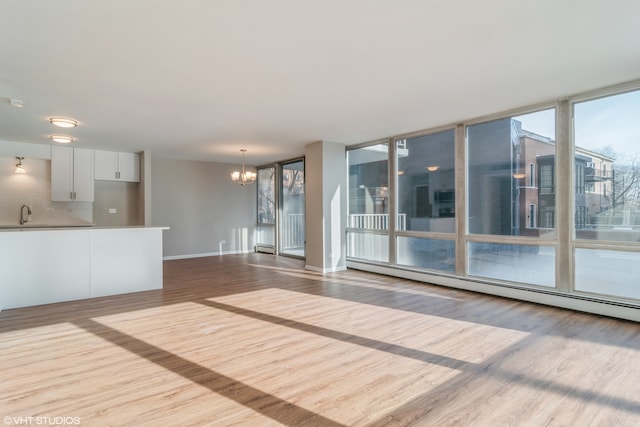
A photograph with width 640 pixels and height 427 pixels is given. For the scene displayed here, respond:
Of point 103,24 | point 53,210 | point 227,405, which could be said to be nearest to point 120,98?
point 103,24

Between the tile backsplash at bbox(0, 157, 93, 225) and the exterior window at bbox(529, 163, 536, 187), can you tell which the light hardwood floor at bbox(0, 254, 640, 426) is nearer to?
the exterior window at bbox(529, 163, 536, 187)

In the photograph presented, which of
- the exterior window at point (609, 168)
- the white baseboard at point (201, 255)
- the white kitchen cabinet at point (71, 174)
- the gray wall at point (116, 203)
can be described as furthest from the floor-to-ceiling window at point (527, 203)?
the white kitchen cabinet at point (71, 174)

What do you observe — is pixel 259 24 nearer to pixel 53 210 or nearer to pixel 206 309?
pixel 206 309

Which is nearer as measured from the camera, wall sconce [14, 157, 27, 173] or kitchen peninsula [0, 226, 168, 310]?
kitchen peninsula [0, 226, 168, 310]

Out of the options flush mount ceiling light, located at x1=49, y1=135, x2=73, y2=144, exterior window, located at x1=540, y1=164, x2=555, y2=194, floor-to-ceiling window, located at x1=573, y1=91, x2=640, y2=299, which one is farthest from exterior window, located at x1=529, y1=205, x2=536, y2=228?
flush mount ceiling light, located at x1=49, y1=135, x2=73, y2=144

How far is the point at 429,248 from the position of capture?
18.9 feet

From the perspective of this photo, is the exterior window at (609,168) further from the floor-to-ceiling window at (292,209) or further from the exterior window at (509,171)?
the floor-to-ceiling window at (292,209)

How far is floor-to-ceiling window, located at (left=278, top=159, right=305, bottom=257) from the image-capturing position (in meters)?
8.82

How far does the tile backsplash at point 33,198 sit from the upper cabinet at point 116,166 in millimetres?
813

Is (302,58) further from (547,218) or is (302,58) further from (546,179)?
(547,218)

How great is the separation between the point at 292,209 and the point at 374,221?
2984 mm

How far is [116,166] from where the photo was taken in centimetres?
750

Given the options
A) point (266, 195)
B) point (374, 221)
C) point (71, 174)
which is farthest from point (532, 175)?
point (71, 174)

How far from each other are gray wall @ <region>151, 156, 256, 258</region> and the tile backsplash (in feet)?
5.65
